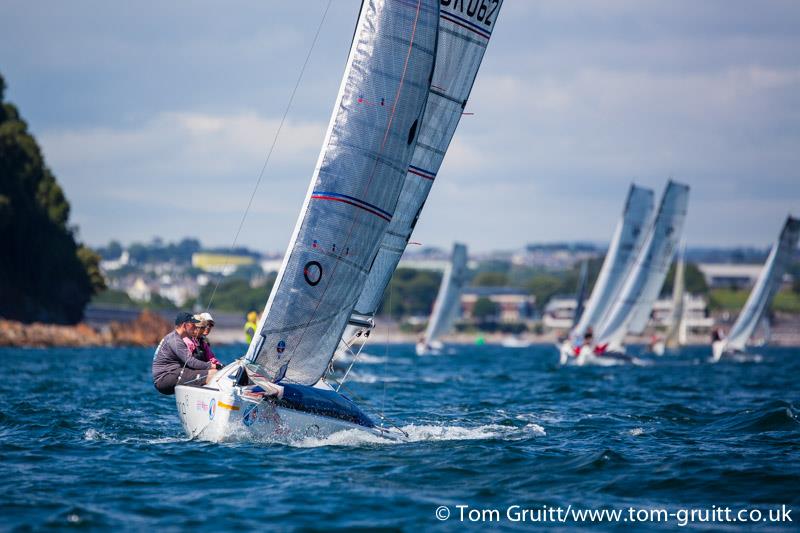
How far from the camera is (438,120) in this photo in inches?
710

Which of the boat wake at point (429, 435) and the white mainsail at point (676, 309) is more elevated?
the white mainsail at point (676, 309)

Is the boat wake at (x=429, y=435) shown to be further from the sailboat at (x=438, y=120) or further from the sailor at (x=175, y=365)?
the sailboat at (x=438, y=120)

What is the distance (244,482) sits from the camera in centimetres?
1180

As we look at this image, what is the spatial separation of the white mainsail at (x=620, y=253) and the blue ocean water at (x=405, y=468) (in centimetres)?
2824

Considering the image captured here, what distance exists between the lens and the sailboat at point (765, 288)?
56.3 m

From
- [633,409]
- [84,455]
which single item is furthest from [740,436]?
[84,455]

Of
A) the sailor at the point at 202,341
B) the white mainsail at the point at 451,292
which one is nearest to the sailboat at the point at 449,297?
the white mainsail at the point at 451,292

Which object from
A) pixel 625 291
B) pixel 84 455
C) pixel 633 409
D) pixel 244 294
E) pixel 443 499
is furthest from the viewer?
pixel 244 294

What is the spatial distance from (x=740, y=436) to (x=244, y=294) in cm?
17478

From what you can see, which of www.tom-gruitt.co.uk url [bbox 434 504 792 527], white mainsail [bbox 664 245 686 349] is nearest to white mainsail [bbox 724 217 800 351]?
white mainsail [bbox 664 245 686 349]

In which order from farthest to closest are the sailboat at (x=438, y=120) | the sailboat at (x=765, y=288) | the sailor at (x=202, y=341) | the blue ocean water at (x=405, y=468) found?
the sailboat at (x=765, y=288) → the sailboat at (x=438, y=120) → the sailor at (x=202, y=341) → the blue ocean water at (x=405, y=468)

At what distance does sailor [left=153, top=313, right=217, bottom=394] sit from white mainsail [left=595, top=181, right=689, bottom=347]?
36.0 metres

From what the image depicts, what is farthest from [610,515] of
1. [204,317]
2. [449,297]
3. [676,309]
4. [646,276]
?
[676,309]

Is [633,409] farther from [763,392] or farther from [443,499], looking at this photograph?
[443,499]
